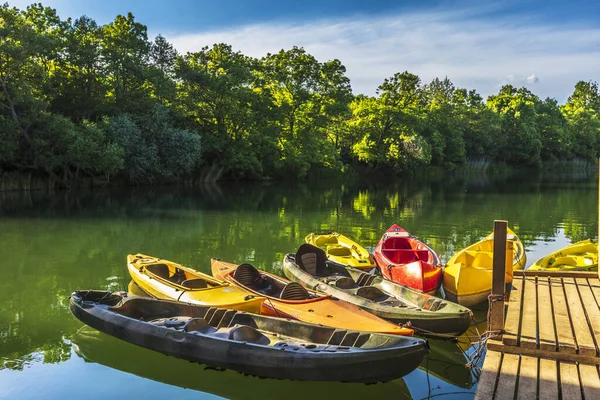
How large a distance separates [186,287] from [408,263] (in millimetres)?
4487

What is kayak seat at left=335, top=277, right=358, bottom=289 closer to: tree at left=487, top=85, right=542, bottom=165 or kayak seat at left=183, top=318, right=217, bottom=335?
kayak seat at left=183, top=318, right=217, bottom=335

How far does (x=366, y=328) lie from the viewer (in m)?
7.04

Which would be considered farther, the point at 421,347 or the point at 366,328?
the point at 366,328

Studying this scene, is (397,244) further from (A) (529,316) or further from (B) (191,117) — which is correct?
(B) (191,117)

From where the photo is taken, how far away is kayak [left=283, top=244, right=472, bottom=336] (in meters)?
7.76

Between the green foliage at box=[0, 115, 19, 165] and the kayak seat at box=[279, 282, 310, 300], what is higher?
the green foliage at box=[0, 115, 19, 165]

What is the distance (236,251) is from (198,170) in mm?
28611

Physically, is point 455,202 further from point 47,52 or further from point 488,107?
point 488,107

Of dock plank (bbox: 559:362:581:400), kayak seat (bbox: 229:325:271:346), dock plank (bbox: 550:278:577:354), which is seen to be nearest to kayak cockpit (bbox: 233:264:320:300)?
kayak seat (bbox: 229:325:271:346)

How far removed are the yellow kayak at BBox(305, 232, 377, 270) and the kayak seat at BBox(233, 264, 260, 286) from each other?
2600mm

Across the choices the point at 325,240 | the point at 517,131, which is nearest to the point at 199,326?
the point at 325,240

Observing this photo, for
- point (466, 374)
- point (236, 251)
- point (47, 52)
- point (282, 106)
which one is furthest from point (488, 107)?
point (466, 374)

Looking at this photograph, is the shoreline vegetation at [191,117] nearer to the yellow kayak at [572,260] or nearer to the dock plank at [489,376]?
the yellow kayak at [572,260]

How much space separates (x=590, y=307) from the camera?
7.01 metres
